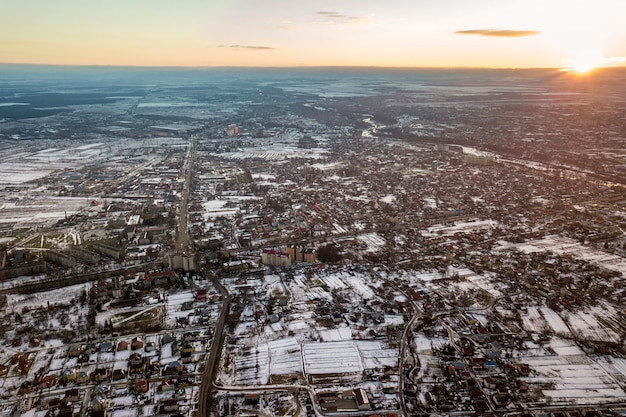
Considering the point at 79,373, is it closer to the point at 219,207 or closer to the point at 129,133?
the point at 219,207

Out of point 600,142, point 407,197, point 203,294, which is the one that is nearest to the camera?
point 203,294

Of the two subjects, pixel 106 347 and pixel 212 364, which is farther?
pixel 106 347

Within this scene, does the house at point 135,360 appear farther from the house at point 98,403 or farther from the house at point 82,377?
the house at point 98,403

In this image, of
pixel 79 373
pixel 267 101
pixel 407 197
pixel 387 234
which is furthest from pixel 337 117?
pixel 79 373

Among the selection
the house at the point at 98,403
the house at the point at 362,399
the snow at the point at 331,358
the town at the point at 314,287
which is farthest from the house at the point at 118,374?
the house at the point at 362,399

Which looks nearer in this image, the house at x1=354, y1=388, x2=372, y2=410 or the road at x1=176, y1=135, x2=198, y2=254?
the house at x1=354, y1=388, x2=372, y2=410

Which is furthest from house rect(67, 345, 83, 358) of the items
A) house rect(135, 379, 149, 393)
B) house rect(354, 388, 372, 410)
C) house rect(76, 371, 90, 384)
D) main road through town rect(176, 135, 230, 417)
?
house rect(354, 388, 372, 410)

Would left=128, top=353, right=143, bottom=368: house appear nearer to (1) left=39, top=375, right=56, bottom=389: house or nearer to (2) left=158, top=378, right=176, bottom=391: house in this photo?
(2) left=158, top=378, right=176, bottom=391: house

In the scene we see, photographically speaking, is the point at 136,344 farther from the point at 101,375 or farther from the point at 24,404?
the point at 24,404

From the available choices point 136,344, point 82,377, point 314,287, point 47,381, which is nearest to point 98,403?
point 82,377
